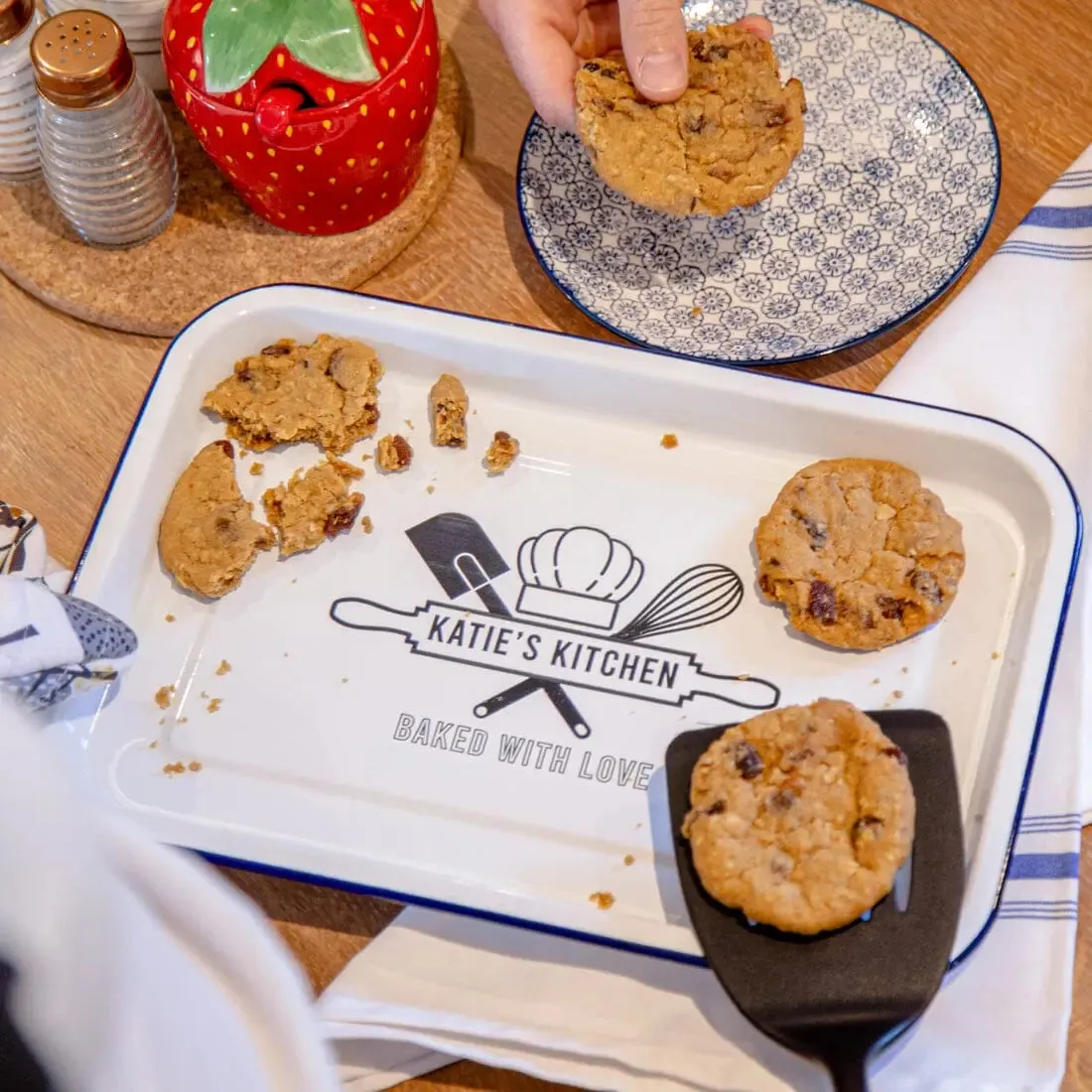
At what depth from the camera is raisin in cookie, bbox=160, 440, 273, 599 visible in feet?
2.68

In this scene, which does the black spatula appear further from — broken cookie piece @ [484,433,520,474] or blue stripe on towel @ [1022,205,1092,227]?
blue stripe on towel @ [1022,205,1092,227]

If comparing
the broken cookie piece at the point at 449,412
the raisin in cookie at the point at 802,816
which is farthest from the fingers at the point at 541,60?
the raisin in cookie at the point at 802,816

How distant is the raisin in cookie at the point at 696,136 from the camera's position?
0.80 meters

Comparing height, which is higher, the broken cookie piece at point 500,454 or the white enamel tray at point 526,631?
the broken cookie piece at point 500,454

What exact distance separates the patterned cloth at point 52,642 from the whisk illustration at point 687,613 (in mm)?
256

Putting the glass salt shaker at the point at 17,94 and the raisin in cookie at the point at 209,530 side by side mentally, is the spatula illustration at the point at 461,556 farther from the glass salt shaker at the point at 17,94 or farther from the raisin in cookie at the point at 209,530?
the glass salt shaker at the point at 17,94

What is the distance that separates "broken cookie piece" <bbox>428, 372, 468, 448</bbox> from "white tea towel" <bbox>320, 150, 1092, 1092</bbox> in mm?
348

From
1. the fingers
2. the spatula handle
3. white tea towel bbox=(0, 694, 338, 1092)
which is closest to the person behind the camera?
white tea towel bbox=(0, 694, 338, 1092)

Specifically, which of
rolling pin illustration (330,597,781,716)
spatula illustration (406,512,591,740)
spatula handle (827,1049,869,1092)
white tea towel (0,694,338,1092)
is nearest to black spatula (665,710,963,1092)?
spatula handle (827,1049,869,1092)

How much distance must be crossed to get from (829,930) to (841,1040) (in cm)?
6

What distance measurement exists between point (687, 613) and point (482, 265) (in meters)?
0.35

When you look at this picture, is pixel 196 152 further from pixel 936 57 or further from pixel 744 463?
pixel 936 57

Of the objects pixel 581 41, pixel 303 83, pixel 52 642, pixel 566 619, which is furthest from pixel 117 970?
pixel 581 41

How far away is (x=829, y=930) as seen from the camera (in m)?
0.69
